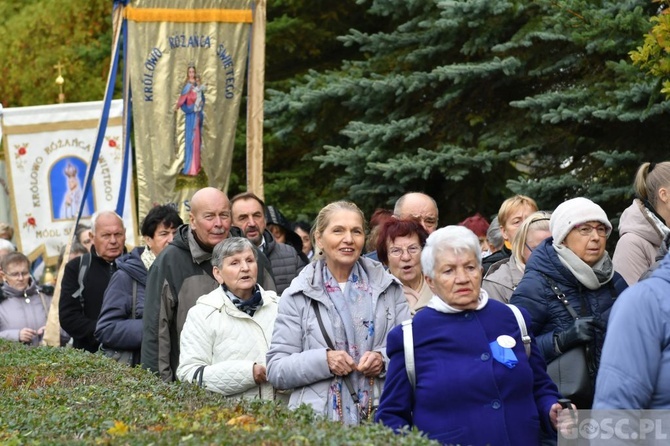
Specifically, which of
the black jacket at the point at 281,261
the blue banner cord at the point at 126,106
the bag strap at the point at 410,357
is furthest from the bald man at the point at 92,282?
the bag strap at the point at 410,357

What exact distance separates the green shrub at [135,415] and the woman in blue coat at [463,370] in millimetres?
475

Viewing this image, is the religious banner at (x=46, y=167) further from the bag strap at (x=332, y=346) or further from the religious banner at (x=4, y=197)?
the bag strap at (x=332, y=346)

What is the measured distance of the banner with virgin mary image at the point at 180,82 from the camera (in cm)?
1419

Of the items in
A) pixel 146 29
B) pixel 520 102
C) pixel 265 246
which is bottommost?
pixel 265 246

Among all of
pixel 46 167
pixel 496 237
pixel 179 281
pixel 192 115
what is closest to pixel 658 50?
pixel 496 237

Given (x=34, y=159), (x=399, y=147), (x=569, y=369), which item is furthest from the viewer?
(x=34, y=159)

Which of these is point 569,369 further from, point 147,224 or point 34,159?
point 34,159

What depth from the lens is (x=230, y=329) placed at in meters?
8.20

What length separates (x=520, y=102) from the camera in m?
14.0

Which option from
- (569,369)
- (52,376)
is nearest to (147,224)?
(52,376)

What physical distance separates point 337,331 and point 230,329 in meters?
1.24

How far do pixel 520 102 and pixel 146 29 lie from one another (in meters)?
4.13

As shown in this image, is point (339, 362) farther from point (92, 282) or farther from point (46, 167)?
point (46, 167)

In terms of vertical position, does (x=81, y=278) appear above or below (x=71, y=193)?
below
